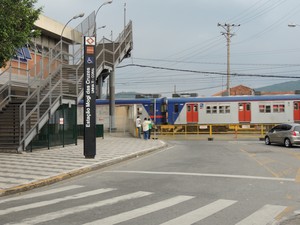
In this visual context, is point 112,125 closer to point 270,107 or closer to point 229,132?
point 229,132

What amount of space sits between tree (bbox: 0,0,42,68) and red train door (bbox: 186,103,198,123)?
90.3 feet

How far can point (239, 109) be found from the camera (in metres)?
38.2

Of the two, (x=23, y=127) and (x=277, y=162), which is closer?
(x=277, y=162)

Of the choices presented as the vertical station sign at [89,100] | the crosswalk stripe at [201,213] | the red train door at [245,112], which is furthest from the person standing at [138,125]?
the crosswalk stripe at [201,213]

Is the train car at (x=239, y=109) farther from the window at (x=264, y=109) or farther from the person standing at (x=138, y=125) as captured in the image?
the person standing at (x=138, y=125)

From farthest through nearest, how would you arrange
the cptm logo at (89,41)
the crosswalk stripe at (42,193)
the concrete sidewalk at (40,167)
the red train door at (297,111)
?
the red train door at (297,111) < the cptm logo at (89,41) < the concrete sidewalk at (40,167) < the crosswalk stripe at (42,193)

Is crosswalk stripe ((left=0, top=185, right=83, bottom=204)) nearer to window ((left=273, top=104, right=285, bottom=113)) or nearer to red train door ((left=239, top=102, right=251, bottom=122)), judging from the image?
red train door ((left=239, top=102, right=251, bottom=122))

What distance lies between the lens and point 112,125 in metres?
38.6

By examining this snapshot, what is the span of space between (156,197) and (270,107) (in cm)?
3035

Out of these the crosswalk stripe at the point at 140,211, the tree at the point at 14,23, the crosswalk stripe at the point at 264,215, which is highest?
the tree at the point at 14,23

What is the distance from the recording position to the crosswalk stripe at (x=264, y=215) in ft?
23.2

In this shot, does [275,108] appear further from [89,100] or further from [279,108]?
[89,100]

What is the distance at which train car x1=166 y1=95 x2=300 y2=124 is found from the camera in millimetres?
37344

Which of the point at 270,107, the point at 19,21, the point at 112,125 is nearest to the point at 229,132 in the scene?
the point at 270,107
